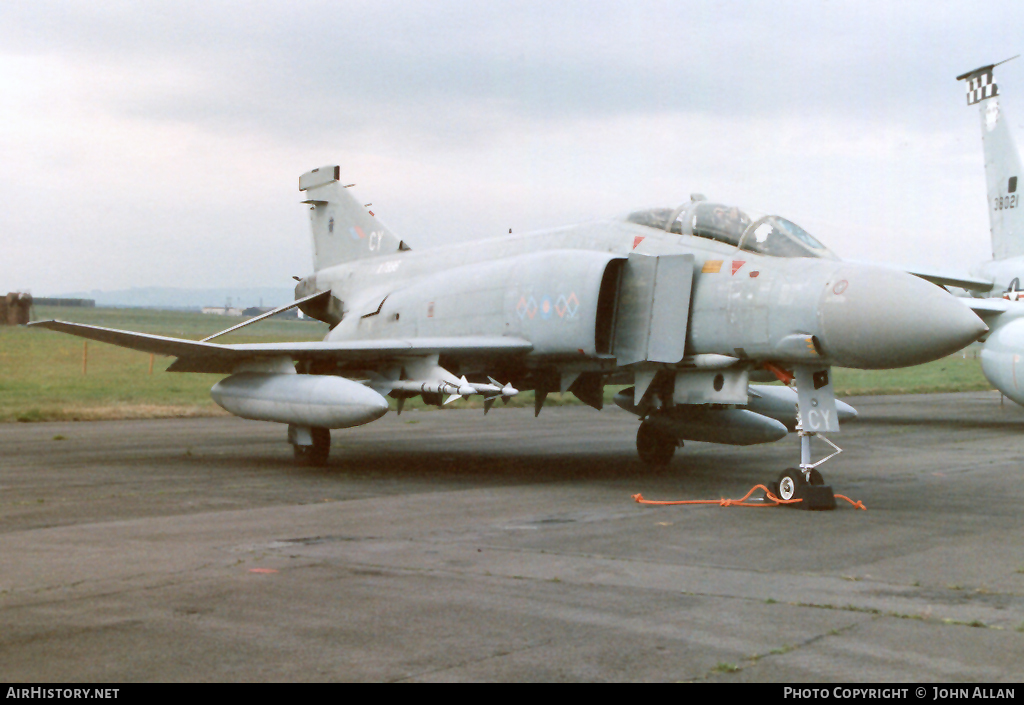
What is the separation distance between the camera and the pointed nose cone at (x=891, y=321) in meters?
8.49

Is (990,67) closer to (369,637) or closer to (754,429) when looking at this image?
(754,429)

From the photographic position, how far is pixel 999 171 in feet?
80.0

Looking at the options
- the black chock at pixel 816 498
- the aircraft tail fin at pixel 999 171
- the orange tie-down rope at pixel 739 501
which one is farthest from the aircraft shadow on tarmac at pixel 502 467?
the aircraft tail fin at pixel 999 171

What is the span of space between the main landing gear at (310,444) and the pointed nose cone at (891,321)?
6355 mm

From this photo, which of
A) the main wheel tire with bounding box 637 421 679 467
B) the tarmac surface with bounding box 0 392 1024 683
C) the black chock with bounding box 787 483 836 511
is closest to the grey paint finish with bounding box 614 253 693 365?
the tarmac surface with bounding box 0 392 1024 683

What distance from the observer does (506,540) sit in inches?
294

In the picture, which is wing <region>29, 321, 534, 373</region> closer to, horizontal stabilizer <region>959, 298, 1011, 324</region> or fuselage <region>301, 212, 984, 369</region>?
fuselage <region>301, 212, 984, 369</region>

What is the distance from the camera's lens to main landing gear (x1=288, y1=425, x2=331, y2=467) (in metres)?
12.5

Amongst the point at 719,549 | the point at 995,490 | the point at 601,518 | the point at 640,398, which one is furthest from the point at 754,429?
the point at 719,549

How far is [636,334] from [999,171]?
17548 mm

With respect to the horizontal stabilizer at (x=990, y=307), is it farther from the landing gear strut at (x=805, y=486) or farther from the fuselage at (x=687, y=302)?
the landing gear strut at (x=805, y=486)

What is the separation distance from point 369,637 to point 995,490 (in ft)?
27.5

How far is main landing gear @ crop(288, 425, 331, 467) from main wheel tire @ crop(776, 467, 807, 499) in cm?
571

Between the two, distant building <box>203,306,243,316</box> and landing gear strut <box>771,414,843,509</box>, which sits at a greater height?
distant building <box>203,306,243,316</box>
